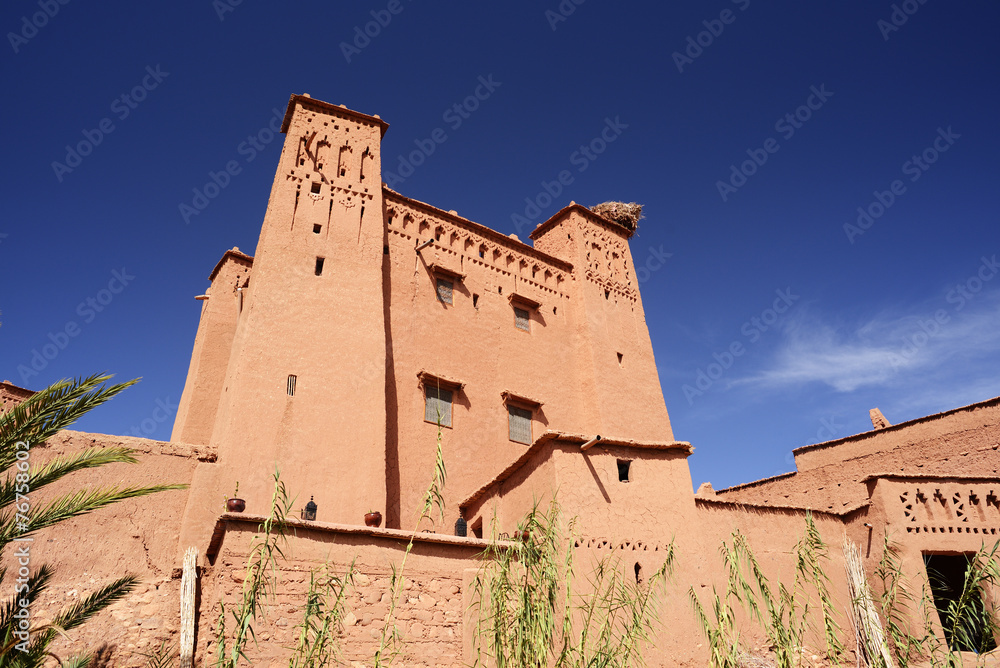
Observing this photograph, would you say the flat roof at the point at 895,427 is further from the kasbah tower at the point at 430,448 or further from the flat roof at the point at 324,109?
the flat roof at the point at 324,109

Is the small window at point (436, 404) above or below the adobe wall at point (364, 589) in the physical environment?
above

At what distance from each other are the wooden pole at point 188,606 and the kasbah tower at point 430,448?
6.9 inches

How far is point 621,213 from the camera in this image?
21719 millimetres

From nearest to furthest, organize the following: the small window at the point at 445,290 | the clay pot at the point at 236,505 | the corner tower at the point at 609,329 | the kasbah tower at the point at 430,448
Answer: the kasbah tower at the point at 430,448
the clay pot at the point at 236,505
the small window at the point at 445,290
the corner tower at the point at 609,329

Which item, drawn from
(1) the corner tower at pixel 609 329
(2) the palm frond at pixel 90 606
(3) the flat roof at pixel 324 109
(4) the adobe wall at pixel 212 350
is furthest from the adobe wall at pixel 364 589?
(3) the flat roof at pixel 324 109

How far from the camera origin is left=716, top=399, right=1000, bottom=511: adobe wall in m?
14.8

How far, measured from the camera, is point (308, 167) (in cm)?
1567

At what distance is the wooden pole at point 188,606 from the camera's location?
8.17 meters

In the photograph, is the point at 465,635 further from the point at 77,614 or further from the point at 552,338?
the point at 552,338

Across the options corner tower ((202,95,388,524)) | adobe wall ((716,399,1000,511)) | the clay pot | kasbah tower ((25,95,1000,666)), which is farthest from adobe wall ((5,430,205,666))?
adobe wall ((716,399,1000,511))

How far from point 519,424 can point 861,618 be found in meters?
8.47

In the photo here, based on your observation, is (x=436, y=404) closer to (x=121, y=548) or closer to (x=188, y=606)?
(x=121, y=548)

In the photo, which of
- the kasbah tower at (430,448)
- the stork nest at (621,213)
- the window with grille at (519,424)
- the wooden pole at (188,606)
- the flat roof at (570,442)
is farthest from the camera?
the stork nest at (621,213)

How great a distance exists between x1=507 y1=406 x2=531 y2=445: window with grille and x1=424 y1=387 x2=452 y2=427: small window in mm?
1626
